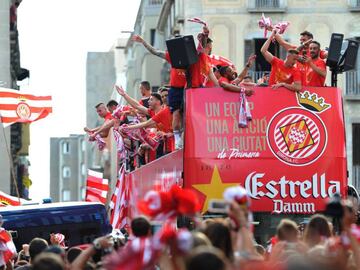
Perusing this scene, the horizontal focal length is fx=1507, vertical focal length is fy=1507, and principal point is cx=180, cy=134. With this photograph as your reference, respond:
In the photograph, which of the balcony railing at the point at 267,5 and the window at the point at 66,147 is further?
the window at the point at 66,147

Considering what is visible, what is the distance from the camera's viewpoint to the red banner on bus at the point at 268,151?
1658 cm

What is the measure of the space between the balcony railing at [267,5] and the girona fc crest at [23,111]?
462 inches

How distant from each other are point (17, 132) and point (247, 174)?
54.7m

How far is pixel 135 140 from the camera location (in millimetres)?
22266

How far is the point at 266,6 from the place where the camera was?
42719mm

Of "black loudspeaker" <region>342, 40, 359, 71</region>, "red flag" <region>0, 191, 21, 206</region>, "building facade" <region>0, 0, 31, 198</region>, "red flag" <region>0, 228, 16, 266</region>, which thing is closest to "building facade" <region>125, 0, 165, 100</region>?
"building facade" <region>0, 0, 31, 198</region>

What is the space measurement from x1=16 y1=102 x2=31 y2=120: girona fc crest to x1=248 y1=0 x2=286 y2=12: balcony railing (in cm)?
1173

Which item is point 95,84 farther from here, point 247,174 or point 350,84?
point 247,174

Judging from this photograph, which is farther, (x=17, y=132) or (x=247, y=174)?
(x=17, y=132)

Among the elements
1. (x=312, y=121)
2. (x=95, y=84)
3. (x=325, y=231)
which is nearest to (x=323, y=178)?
(x=312, y=121)

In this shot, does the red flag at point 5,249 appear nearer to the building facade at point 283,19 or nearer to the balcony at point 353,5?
the building facade at point 283,19

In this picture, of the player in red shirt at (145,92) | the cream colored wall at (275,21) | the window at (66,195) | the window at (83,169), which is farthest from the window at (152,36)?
the window at (66,195)

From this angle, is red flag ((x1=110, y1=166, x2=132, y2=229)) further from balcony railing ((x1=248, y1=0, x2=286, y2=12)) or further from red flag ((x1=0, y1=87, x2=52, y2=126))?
balcony railing ((x1=248, y1=0, x2=286, y2=12))

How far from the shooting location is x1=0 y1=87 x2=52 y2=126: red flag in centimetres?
3222
